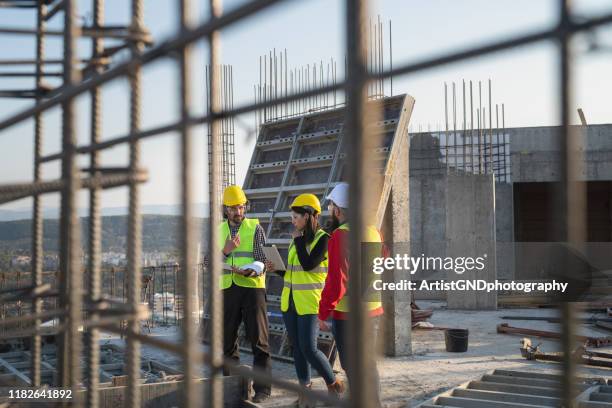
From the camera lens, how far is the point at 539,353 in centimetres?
859

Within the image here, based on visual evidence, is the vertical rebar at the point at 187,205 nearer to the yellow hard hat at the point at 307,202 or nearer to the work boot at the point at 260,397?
the yellow hard hat at the point at 307,202

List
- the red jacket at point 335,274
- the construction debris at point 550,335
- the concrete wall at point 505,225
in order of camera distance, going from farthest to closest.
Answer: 1. the concrete wall at point 505,225
2. the construction debris at point 550,335
3. the red jacket at point 335,274

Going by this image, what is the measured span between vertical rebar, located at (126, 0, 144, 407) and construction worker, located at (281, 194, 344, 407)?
9.30ft

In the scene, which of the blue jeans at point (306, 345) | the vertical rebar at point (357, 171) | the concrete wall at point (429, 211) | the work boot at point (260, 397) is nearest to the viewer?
the vertical rebar at point (357, 171)

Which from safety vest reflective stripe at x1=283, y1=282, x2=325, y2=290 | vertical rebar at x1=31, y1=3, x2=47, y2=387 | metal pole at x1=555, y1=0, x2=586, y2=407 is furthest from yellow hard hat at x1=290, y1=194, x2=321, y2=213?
metal pole at x1=555, y1=0, x2=586, y2=407

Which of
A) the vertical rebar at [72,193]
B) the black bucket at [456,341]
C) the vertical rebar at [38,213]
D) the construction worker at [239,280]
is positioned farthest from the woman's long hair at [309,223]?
the black bucket at [456,341]

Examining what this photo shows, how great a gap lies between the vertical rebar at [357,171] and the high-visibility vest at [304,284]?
4.02 meters

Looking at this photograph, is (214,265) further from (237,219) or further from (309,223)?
(237,219)

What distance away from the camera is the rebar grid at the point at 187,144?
5.43 feet

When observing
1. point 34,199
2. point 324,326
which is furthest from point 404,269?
point 34,199

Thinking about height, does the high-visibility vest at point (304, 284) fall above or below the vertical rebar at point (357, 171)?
below

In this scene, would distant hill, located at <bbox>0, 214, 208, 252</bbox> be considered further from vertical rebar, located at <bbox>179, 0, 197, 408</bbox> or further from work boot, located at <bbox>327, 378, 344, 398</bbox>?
vertical rebar, located at <bbox>179, 0, 197, 408</bbox>

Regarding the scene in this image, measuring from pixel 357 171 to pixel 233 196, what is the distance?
4.78 m

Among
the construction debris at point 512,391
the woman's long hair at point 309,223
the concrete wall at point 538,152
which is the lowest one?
the construction debris at point 512,391
